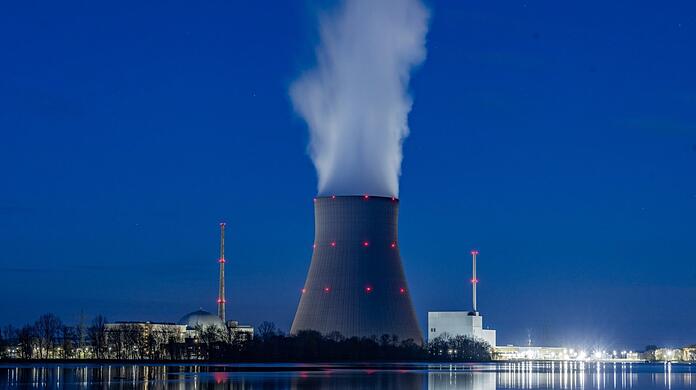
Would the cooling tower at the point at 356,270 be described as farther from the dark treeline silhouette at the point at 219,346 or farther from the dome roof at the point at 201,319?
the dome roof at the point at 201,319

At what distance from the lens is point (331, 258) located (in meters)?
58.1

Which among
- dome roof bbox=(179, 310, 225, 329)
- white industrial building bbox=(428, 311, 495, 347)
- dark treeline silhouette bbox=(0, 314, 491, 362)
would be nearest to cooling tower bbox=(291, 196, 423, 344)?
dark treeline silhouette bbox=(0, 314, 491, 362)

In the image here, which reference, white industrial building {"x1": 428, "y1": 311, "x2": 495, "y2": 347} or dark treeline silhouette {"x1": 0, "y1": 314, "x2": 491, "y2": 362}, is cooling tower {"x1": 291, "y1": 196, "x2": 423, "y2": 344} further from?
white industrial building {"x1": 428, "y1": 311, "x2": 495, "y2": 347}

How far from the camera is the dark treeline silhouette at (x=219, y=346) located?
214 ft

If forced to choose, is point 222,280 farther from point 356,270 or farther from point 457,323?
point 356,270

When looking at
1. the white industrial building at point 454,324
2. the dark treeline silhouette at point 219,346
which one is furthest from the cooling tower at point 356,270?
the white industrial building at point 454,324

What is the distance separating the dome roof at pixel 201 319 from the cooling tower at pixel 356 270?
42.8 meters

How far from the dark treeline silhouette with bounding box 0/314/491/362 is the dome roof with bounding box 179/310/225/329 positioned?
325cm

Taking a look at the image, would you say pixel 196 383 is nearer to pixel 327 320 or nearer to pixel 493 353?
pixel 327 320

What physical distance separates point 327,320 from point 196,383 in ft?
75.7

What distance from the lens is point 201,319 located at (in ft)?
337

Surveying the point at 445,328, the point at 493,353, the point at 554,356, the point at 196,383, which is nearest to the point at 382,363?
the point at 445,328

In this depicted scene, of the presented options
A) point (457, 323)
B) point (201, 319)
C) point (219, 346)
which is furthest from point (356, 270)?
point (201, 319)

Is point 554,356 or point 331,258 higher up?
point 331,258
